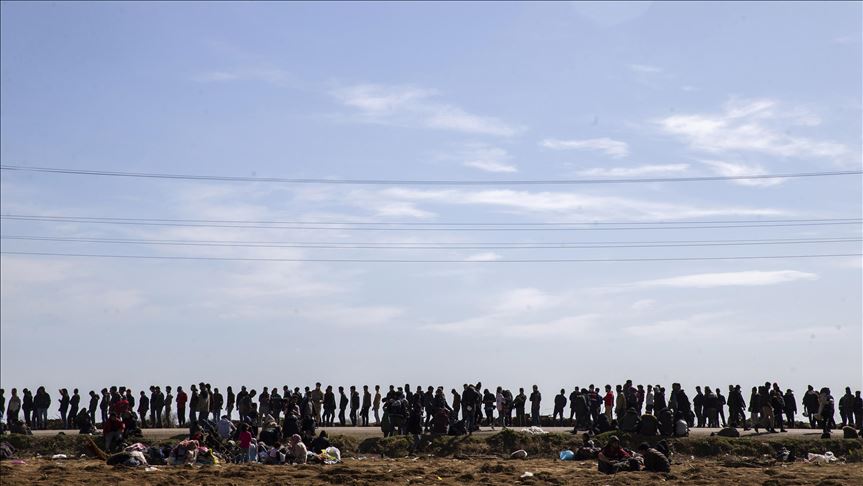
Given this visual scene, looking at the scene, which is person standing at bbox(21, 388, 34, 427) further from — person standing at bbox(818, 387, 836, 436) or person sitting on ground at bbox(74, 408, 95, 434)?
person standing at bbox(818, 387, 836, 436)

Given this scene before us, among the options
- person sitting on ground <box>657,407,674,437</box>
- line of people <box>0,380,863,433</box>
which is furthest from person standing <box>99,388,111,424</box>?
person sitting on ground <box>657,407,674,437</box>

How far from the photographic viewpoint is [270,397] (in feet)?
149

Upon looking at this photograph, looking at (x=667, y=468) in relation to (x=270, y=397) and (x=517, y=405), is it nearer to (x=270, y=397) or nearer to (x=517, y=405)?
(x=517, y=405)

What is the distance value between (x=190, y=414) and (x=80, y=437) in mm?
4766

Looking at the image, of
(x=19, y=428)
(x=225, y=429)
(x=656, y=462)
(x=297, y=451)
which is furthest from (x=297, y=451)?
(x=19, y=428)

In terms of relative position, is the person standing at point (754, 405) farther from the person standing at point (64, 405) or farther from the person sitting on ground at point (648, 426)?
the person standing at point (64, 405)

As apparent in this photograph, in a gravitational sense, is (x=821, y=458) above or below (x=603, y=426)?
below

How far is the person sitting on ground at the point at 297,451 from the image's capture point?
119 ft

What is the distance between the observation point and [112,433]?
38781 millimetres

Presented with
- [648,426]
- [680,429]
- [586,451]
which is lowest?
[586,451]

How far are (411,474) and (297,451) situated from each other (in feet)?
14.0

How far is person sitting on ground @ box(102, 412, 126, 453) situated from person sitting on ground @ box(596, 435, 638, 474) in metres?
16.3

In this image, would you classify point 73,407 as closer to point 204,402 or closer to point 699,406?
point 204,402

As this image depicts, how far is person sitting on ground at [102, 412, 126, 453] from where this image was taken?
38688 millimetres
